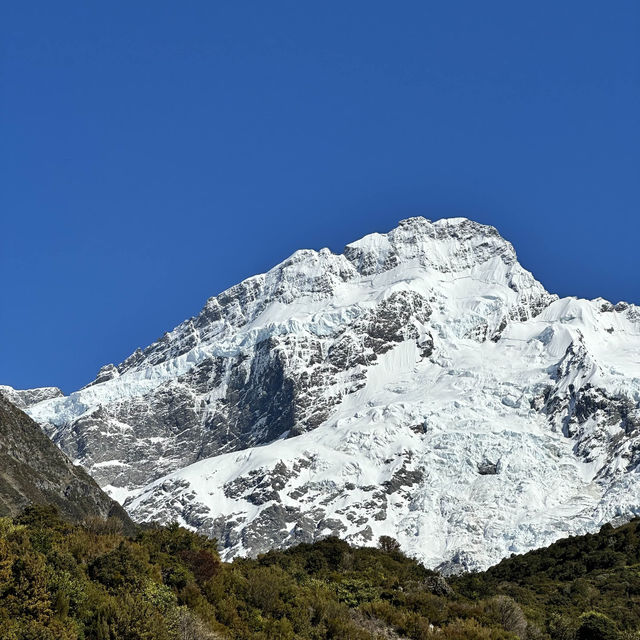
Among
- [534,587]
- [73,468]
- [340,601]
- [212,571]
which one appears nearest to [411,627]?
[340,601]

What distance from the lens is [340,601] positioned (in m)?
53.8

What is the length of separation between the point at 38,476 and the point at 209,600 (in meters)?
48.3

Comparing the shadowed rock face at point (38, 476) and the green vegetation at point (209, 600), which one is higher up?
the shadowed rock face at point (38, 476)

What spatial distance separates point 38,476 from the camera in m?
89.1

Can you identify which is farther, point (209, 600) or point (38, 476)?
point (38, 476)

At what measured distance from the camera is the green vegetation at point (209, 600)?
116 ft

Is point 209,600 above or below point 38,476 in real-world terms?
below

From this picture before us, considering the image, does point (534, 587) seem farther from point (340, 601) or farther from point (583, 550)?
point (340, 601)

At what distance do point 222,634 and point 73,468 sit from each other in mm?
62924

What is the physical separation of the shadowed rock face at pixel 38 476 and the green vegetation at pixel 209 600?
21789mm

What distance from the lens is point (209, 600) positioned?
45.6 metres

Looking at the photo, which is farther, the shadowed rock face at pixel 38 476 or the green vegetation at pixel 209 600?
the shadowed rock face at pixel 38 476

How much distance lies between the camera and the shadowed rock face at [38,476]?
82.9m

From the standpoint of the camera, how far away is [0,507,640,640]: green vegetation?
35.5m
